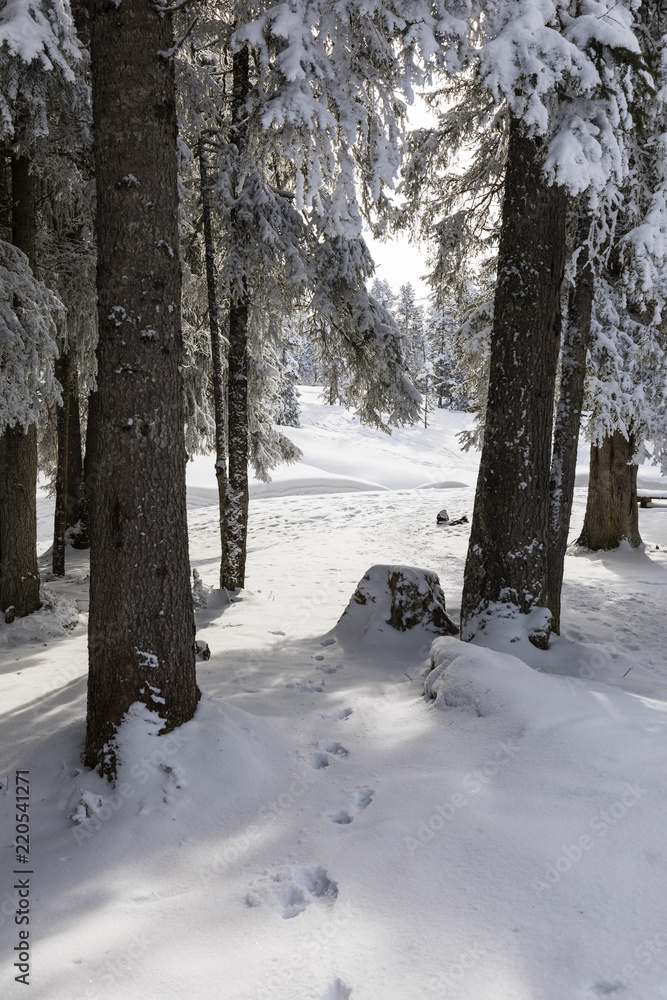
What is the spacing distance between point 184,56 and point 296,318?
142 inches

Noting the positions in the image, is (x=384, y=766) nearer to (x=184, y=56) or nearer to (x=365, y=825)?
(x=365, y=825)

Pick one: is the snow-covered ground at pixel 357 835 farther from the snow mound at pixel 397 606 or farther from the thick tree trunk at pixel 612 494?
the thick tree trunk at pixel 612 494

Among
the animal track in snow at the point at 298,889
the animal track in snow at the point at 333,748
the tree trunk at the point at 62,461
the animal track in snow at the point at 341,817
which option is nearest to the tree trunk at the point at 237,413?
the tree trunk at the point at 62,461

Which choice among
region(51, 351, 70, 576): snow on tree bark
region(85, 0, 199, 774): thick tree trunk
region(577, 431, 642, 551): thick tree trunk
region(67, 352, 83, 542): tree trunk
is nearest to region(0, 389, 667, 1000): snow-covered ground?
region(85, 0, 199, 774): thick tree trunk

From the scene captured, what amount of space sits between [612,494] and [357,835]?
34.7 ft

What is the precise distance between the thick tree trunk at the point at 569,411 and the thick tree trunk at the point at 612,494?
5.90 m

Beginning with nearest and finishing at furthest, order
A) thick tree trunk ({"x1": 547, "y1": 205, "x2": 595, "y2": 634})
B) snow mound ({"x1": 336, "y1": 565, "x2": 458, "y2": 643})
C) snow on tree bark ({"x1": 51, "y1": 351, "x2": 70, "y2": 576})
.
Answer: thick tree trunk ({"x1": 547, "y1": 205, "x2": 595, "y2": 634}) < snow mound ({"x1": 336, "y1": 565, "x2": 458, "y2": 643}) < snow on tree bark ({"x1": 51, "y1": 351, "x2": 70, "y2": 576})

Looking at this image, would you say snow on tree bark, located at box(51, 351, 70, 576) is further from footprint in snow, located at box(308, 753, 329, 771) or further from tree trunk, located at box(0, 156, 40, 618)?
footprint in snow, located at box(308, 753, 329, 771)

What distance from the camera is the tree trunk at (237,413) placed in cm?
792

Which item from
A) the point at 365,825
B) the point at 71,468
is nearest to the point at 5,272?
the point at 365,825

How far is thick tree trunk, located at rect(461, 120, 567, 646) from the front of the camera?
512 cm

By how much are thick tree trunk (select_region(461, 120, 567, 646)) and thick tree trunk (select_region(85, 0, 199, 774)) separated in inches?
111

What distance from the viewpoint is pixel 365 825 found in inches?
115

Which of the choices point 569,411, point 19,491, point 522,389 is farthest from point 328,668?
point 19,491
